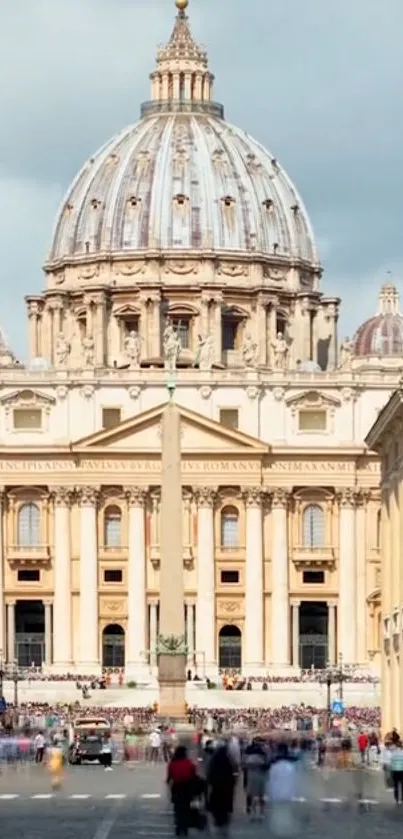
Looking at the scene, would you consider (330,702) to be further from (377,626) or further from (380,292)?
(380,292)

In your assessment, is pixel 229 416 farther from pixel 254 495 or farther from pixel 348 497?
pixel 348 497

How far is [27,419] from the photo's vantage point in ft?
511

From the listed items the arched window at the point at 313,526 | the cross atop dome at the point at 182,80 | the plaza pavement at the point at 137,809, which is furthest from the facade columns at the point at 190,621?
the plaza pavement at the point at 137,809

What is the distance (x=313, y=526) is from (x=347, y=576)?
347 centimetres

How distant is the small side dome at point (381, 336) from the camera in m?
172

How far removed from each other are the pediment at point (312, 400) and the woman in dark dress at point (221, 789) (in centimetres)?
10401

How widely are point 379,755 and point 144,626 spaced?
71.6m

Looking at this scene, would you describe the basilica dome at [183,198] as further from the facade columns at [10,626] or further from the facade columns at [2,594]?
the facade columns at [10,626]

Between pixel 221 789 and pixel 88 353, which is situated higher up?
pixel 88 353

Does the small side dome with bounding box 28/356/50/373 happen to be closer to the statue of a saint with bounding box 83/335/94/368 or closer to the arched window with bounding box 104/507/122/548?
the statue of a saint with bounding box 83/335/94/368

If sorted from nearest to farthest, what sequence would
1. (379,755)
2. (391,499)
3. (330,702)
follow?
(379,755)
(391,499)
(330,702)

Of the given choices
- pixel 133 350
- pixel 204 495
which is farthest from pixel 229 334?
pixel 204 495

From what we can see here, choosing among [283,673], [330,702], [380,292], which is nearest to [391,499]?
[330,702]

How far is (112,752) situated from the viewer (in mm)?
95312
